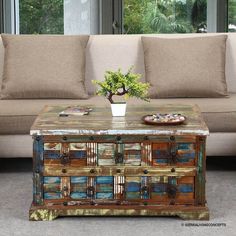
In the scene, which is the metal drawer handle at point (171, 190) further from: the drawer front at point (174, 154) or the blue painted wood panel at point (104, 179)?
the blue painted wood panel at point (104, 179)

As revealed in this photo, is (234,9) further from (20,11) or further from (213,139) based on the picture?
(213,139)

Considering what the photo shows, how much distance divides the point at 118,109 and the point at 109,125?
8.8 inches

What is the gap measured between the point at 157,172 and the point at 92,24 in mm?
3457

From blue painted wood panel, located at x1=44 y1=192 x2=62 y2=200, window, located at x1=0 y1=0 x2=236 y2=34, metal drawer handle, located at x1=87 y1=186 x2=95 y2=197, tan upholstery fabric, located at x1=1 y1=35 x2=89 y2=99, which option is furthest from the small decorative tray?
window, located at x1=0 y1=0 x2=236 y2=34

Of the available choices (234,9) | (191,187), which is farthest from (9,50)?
(234,9)

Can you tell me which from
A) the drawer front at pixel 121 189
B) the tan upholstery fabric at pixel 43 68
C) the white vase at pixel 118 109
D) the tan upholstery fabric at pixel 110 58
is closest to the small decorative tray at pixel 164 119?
the white vase at pixel 118 109

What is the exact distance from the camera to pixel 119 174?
3004mm

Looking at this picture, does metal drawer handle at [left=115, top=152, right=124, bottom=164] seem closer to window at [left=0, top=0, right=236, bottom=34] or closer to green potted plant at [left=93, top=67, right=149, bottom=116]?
green potted plant at [left=93, top=67, right=149, bottom=116]

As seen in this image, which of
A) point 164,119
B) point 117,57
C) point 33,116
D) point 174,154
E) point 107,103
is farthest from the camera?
point 117,57

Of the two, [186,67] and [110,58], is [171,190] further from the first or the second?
[110,58]

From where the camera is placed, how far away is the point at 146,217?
3.07m

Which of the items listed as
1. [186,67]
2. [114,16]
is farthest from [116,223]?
[114,16]

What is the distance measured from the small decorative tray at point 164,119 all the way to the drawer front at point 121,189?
254mm

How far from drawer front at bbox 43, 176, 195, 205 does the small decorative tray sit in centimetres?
25
